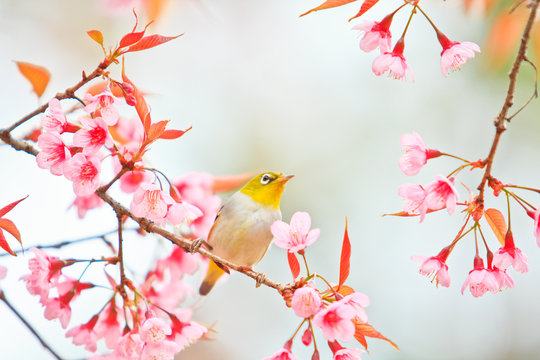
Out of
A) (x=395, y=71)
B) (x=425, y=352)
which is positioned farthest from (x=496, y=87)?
(x=395, y=71)

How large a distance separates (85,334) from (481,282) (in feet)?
4.96

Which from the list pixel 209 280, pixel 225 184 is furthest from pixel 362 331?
pixel 209 280

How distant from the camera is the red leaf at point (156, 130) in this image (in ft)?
5.89

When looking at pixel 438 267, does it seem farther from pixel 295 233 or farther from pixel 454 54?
pixel 454 54

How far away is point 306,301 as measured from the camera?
5.53 feet

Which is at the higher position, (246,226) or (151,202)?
(151,202)

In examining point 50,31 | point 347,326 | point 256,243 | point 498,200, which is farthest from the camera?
point 50,31

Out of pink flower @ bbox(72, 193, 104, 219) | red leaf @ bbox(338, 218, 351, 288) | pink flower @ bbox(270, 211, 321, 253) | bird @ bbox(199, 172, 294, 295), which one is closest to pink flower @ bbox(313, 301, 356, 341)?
red leaf @ bbox(338, 218, 351, 288)

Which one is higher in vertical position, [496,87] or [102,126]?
[496,87]

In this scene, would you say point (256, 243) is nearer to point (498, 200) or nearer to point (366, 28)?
point (366, 28)

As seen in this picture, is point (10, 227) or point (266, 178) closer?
point (10, 227)

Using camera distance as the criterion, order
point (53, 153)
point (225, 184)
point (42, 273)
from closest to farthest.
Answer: point (53, 153)
point (42, 273)
point (225, 184)

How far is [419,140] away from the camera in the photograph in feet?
6.16

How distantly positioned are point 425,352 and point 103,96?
6.95 metres
